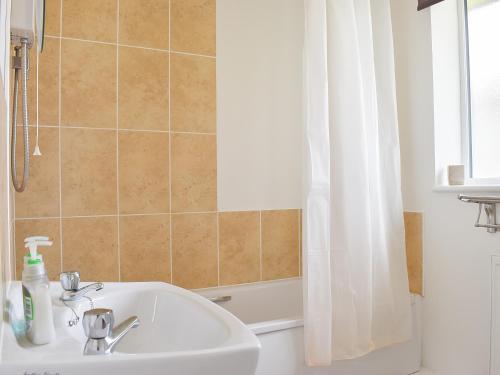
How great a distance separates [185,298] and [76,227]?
102 centimetres

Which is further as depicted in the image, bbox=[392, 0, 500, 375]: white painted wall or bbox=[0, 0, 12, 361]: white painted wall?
bbox=[392, 0, 500, 375]: white painted wall

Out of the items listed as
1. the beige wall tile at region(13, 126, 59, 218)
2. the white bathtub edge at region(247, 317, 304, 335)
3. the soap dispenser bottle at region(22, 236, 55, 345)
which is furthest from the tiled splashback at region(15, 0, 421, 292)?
the soap dispenser bottle at region(22, 236, 55, 345)

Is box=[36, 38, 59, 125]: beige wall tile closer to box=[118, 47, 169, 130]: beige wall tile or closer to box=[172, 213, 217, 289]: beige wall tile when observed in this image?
box=[118, 47, 169, 130]: beige wall tile

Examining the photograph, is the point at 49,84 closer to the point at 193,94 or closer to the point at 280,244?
the point at 193,94

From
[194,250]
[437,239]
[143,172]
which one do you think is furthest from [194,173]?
[437,239]

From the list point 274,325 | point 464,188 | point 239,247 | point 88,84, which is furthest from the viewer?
point 239,247

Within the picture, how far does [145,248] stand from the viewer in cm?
191

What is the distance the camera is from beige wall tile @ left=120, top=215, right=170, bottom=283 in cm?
187

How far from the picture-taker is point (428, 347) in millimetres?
1938

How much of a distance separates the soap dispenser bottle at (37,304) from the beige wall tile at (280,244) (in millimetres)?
1555

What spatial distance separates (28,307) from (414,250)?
70.8 inches

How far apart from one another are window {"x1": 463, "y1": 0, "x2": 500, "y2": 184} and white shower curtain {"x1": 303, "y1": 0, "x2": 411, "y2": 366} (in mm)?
358

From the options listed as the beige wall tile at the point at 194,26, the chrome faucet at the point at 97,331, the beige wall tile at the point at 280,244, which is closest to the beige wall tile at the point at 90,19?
the beige wall tile at the point at 194,26

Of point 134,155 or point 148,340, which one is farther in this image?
point 134,155
